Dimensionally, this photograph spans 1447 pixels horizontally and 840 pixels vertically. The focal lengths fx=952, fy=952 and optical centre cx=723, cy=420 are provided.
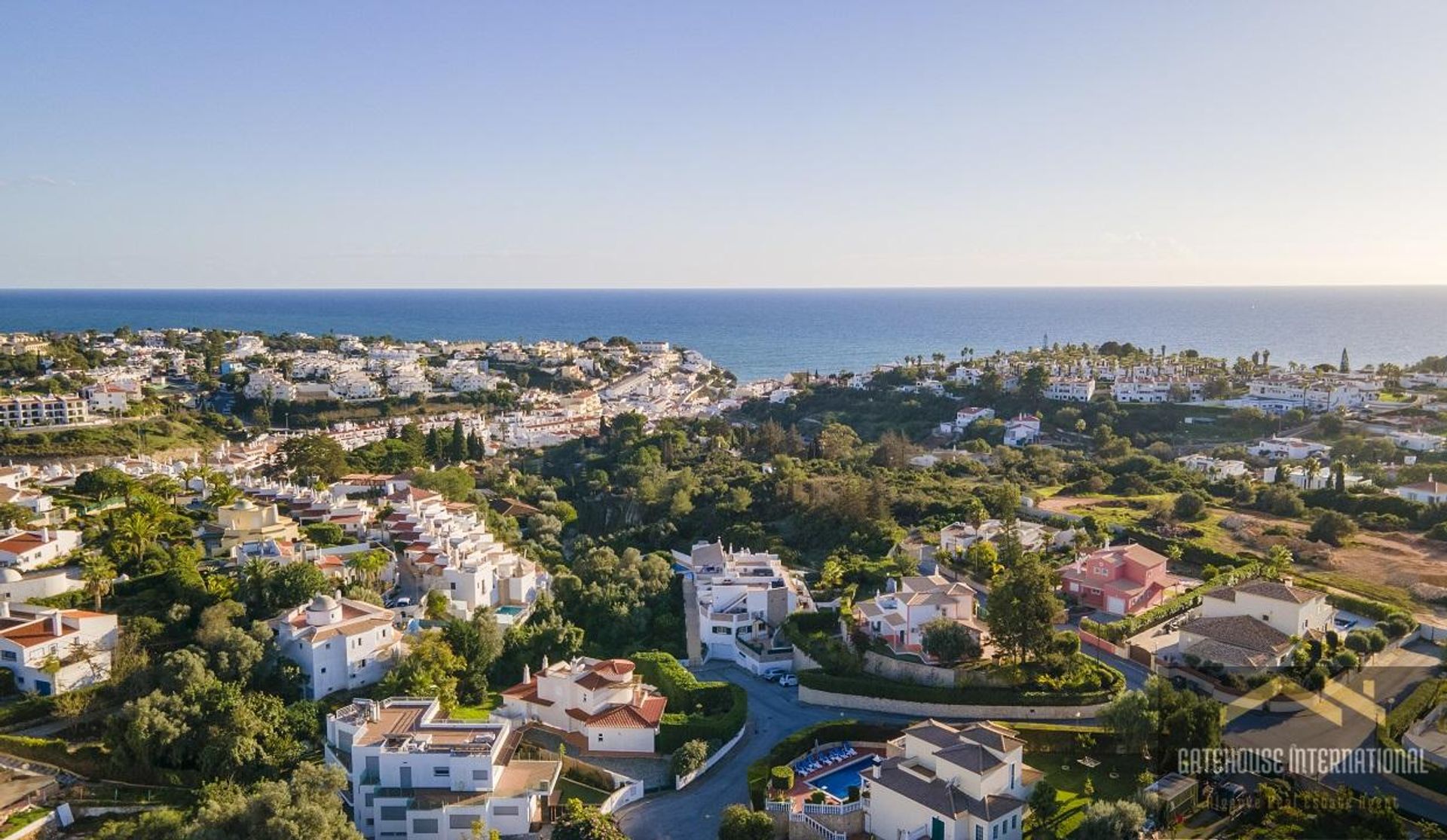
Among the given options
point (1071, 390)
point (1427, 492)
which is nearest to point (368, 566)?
point (1427, 492)

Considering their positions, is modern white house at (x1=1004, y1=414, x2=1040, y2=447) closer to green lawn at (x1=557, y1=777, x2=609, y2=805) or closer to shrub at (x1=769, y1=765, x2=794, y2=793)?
shrub at (x1=769, y1=765, x2=794, y2=793)

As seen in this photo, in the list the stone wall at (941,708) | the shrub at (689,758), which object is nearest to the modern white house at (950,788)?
the stone wall at (941,708)

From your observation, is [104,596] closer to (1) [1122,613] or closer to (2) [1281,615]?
(1) [1122,613]

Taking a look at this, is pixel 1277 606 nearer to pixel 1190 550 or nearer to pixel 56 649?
pixel 1190 550

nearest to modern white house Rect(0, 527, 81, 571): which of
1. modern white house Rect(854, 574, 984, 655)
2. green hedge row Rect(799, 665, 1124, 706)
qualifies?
green hedge row Rect(799, 665, 1124, 706)

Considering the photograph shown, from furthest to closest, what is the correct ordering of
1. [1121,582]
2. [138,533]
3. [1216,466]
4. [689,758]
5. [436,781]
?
[1216,466] < [138,533] < [1121,582] < [689,758] < [436,781]

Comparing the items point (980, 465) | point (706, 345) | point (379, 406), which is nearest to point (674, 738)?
point (980, 465)
